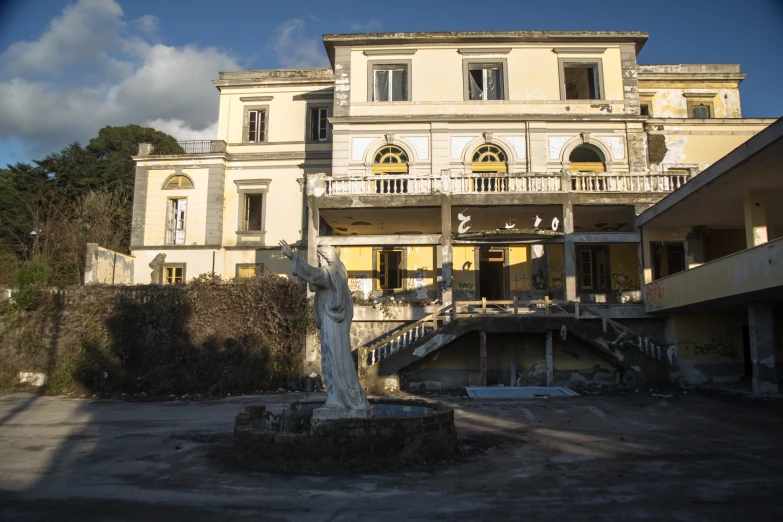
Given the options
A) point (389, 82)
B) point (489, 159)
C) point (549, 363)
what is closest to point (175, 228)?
point (389, 82)

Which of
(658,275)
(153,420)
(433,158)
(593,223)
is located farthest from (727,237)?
(153,420)

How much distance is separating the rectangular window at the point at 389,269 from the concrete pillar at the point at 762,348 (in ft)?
39.2

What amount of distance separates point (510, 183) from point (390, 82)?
6.96 m

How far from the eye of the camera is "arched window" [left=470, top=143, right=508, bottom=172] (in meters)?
21.7

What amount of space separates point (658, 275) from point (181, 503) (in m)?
19.8

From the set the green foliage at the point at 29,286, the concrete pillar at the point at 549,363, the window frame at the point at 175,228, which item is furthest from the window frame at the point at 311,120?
the concrete pillar at the point at 549,363

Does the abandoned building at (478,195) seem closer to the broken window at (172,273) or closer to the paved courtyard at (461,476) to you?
the broken window at (172,273)

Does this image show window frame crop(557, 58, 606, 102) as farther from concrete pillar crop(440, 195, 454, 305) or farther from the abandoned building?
concrete pillar crop(440, 195, 454, 305)

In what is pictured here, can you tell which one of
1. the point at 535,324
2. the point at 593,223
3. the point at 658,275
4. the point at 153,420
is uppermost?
the point at 593,223

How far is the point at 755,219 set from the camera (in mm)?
14164

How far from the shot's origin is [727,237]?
2009 centimetres

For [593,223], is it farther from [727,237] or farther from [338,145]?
[338,145]

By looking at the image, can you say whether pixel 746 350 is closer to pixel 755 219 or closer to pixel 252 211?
pixel 755 219

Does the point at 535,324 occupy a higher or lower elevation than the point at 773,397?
higher
